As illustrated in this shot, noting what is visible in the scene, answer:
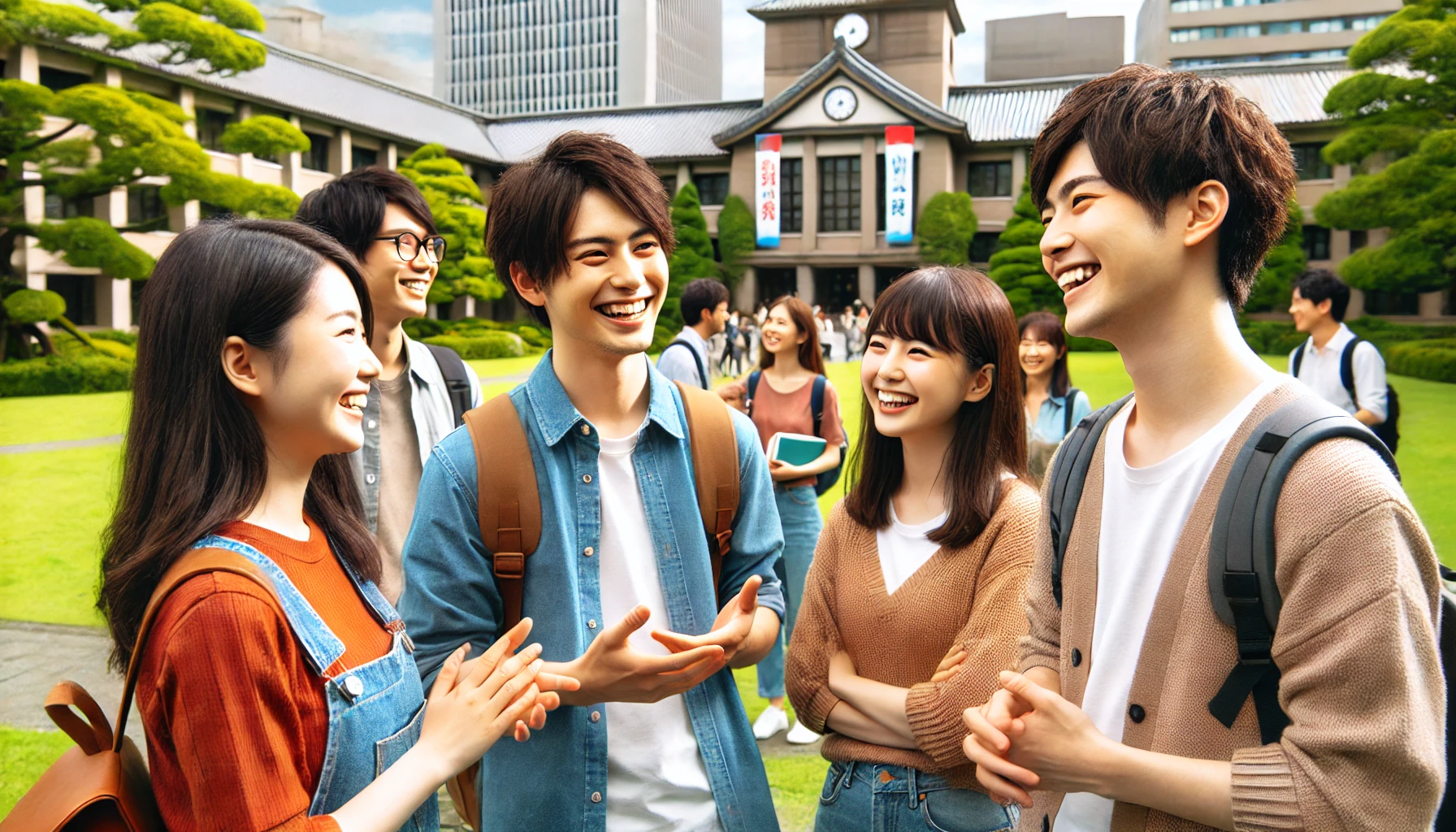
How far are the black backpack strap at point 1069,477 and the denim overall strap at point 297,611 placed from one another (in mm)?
1229

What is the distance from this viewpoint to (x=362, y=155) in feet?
103

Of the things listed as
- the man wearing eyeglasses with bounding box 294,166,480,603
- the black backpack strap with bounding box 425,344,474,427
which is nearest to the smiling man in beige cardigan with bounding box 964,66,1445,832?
the man wearing eyeglasses with bounding box 294,166,480,603

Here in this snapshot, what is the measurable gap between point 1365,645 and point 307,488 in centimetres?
164

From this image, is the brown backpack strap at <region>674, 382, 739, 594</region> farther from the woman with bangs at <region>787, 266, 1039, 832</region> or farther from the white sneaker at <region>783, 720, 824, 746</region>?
the white sneaker at <region>783, 720, 824, 746</region>

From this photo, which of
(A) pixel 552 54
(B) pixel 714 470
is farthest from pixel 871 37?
(A) pixel 552 54

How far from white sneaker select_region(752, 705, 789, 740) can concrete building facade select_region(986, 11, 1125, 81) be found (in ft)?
160

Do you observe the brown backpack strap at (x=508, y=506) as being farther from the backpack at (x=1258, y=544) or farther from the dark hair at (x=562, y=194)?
the backpack at (x=1258, y=544)

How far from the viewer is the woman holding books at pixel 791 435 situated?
4719mm

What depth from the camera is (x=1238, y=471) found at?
138cm

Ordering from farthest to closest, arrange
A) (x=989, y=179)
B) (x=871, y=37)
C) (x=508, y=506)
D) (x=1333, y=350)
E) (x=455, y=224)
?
1. (x=871, y=37)
2. (x=989, y=179)
3. (x=455, y=224)
4. (x=1333, y=350)
5. (x=508, y=506)

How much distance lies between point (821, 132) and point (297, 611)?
34009 millimetres

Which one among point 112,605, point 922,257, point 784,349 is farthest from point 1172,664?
point 922,257

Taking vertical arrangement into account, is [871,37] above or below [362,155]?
above

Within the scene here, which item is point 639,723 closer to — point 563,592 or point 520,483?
point 563,592
